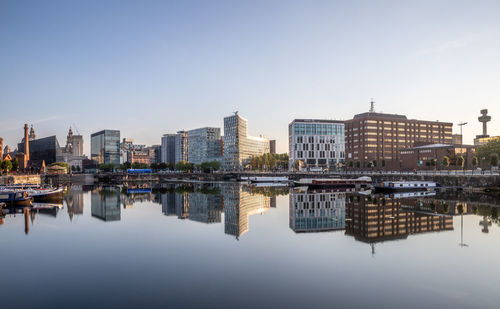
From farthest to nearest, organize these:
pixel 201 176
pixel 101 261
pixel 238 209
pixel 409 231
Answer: pixel 201 176 → pixel 238 209 → pixel 409 231 → pixel 101 261

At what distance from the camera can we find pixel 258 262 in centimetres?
2459

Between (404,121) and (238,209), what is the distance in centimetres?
16984

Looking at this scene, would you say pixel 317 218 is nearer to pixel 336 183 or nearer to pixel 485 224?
pixel 485 224

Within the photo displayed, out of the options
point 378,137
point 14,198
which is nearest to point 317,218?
point 14,198

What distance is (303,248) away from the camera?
28.8 metres

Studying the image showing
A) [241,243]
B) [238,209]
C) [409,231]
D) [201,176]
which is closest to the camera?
[241,243]

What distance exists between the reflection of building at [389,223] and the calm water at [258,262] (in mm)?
135

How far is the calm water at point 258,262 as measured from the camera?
17.6m

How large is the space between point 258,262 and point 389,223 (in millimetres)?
21585

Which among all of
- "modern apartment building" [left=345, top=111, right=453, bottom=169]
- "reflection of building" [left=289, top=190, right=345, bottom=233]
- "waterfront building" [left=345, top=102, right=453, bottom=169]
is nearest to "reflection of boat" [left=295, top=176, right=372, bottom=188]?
"reflection of building" [left=289, top=190, right=345, bottom=233]

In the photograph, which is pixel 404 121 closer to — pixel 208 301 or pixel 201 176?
pixel 201 176

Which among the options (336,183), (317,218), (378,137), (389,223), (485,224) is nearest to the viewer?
(485,224)

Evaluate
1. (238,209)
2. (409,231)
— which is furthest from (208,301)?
(238,209)

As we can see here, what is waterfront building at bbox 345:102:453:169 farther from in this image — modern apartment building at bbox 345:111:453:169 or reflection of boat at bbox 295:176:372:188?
reflection of boat at bbox 295:176:372:188
